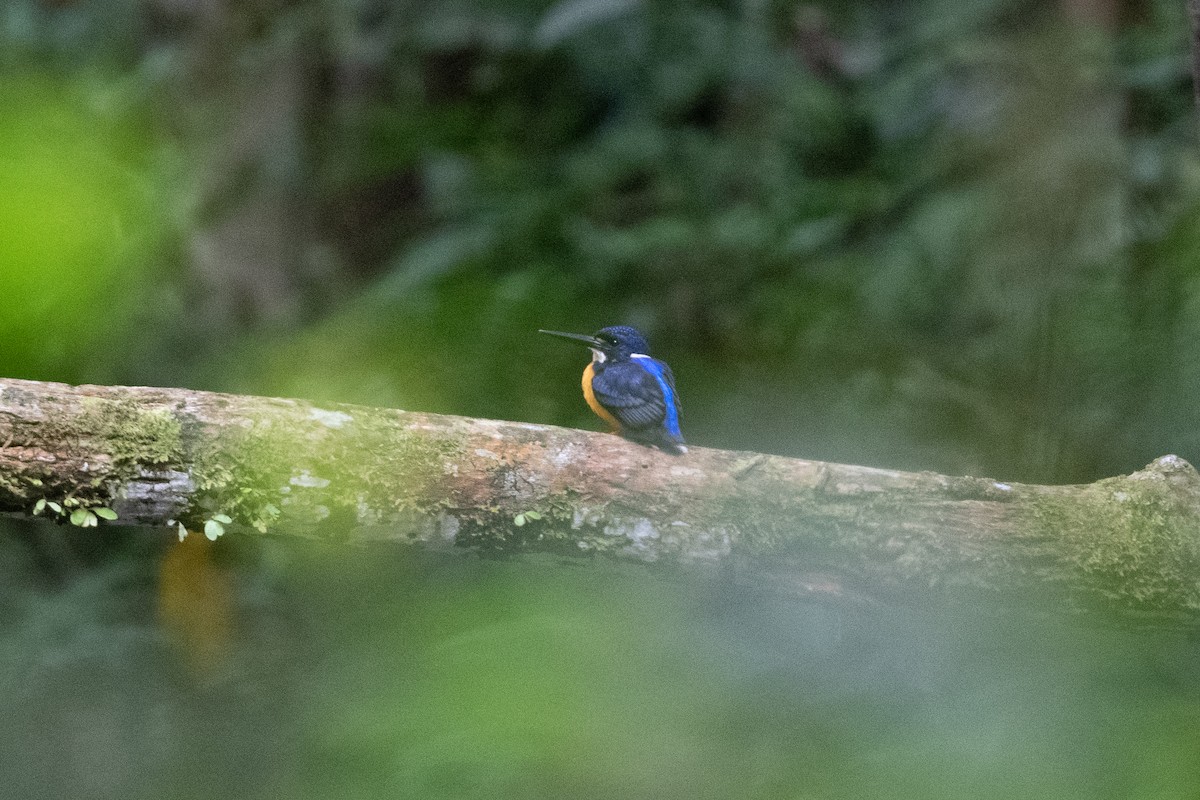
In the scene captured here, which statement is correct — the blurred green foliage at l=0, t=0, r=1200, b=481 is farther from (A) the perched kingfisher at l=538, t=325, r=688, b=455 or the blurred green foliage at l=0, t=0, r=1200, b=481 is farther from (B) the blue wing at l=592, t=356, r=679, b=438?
(B) the blue wing at l=592, t=356, r=679, b=438

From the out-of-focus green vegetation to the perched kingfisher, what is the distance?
1.31ft

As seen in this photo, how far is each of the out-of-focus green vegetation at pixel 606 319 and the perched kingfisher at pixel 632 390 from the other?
15.7 inches

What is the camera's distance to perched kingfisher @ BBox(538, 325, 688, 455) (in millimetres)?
2938

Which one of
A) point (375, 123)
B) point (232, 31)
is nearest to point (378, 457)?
point (375, 123)

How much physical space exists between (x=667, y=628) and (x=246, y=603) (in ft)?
6.90

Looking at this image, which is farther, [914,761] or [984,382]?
[984,382]

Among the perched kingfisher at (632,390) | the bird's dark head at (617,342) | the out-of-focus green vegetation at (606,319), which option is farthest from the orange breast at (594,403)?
the out-of-focus green vegetation at (606,319)

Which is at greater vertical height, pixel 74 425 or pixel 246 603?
pixel 74 425

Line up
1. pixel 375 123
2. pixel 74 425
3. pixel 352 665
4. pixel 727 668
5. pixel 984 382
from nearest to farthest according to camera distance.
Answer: pixel 74 425 < pixel 727 668 < pixel 352 665 < pixel 984 382 < pixel 375 123

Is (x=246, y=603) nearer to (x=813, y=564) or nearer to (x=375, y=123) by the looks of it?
(x=375, y=123)

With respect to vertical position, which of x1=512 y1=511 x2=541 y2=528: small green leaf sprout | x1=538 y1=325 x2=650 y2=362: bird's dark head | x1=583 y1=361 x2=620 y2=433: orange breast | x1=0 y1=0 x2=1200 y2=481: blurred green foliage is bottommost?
x1=512 y1=511 x2=541 y2=528: small green leaf sprout

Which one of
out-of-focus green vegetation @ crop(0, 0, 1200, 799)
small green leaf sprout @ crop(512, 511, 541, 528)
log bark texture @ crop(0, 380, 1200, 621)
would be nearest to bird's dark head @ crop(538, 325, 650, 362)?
out-of-focus green vegetation @ crop(0, 0, 1200, 799)

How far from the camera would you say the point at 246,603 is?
15.2 ft

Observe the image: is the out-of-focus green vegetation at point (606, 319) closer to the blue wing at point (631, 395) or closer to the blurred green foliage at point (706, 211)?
the blurred green foliage at point (706, 211)
